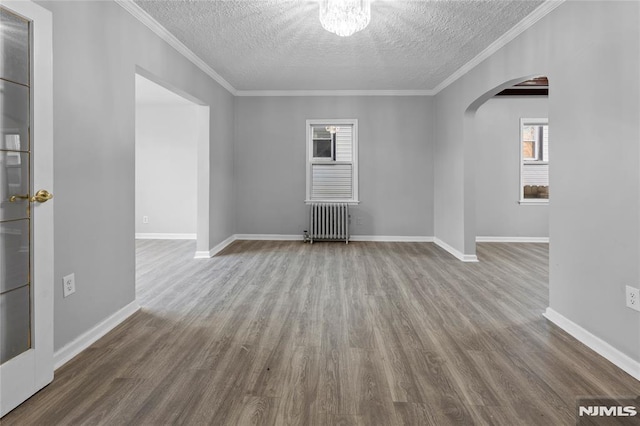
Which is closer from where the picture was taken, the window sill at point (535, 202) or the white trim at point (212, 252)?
the white trim at point (212, 252)

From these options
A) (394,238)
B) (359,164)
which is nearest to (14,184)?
(359,164)

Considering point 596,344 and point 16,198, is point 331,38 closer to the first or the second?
point 16,198

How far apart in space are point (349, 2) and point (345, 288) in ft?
8.67

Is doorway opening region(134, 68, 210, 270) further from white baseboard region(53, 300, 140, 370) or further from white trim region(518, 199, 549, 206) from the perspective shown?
white trim region(518, 199, 549, 206)

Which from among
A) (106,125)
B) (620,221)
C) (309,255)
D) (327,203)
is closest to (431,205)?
(327,203)

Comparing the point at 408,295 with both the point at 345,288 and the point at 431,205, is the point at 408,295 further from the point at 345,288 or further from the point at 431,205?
the point at 431,205

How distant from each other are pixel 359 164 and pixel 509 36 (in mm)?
3242

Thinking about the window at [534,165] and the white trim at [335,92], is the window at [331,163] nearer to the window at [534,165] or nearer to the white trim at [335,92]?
the white trim at [335,92]

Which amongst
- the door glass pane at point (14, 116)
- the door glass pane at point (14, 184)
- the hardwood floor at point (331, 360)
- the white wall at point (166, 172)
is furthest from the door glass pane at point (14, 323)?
the white wall at point (166, 172)

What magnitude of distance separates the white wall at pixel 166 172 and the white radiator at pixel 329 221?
243cm

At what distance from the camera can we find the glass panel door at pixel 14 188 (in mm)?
1760

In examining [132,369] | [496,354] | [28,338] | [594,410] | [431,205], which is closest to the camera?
[594,410]

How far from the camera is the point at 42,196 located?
74.5 inches

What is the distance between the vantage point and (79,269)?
7.89 feet
